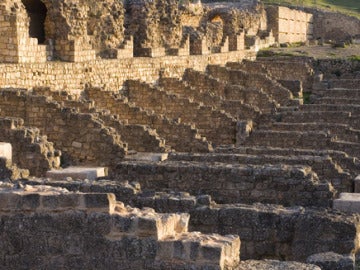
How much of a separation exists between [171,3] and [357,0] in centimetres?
5615

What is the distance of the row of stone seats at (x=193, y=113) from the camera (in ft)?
64.0

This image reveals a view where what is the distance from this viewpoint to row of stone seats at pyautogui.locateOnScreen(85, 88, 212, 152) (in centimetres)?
1695

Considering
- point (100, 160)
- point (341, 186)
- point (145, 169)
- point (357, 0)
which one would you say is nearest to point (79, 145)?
point (100, 160)

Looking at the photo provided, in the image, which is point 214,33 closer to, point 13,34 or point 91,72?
point 91,72

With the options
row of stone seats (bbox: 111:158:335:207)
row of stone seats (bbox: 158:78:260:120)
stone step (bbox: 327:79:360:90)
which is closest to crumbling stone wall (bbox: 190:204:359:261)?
row of stone seats (bbox: 111:158:335:207)

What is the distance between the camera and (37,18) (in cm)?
2202

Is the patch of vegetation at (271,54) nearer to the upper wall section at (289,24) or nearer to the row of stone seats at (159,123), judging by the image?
the upper wall section at (289,24)

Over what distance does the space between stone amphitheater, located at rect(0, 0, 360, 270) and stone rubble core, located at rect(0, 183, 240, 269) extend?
0.01m

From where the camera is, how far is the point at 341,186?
13.3 meters

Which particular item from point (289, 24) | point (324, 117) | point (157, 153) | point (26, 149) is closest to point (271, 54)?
point (289, 24)

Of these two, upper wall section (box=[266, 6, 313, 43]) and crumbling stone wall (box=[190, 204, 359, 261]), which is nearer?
crumbling stone wall (box=[190, 204, 359, 261])

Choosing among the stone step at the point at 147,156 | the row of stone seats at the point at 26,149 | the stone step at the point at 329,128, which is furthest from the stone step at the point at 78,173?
the stone step at the point at 329,128

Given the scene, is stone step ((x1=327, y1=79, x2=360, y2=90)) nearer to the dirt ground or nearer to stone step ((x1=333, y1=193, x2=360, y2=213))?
the dirt ground

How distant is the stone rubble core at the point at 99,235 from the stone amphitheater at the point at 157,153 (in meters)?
0.01
